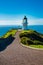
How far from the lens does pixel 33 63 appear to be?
15.5 m

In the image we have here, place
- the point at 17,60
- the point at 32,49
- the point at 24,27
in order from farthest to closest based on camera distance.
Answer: the point at 24,27 < the point at 32,49 < the point at 17,60

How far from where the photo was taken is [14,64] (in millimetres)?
15492

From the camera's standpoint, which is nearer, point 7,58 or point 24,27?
point 7,58

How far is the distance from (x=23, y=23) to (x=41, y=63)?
132 feet

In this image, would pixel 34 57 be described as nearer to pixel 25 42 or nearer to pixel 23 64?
pixel 23 64

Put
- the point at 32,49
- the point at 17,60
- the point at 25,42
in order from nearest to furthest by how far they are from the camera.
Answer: the point at 17,60, the point at 32,49, the point at 25,42

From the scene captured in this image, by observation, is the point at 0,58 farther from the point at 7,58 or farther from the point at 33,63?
the point at 33,63

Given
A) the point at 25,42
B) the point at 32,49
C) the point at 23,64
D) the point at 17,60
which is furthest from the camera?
the point at 25,42

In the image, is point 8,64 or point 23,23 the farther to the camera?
point 23,23

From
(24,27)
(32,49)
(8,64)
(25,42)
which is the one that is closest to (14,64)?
(8,64)

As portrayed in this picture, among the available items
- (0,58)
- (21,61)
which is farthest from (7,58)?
(21,61)

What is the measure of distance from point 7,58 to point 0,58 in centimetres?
72

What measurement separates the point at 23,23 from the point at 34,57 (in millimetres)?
37892

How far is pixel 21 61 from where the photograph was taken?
16.2 m
